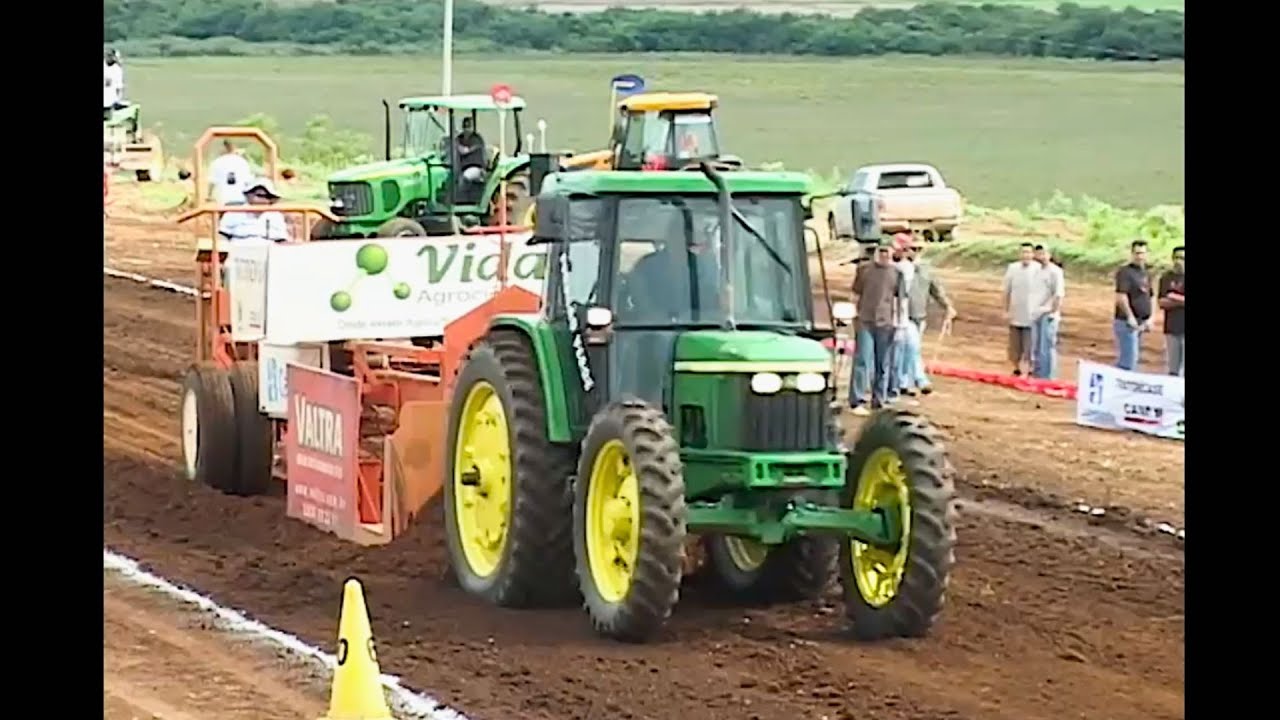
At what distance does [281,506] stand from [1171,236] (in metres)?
19.4

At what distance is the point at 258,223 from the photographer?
16312 millimetres

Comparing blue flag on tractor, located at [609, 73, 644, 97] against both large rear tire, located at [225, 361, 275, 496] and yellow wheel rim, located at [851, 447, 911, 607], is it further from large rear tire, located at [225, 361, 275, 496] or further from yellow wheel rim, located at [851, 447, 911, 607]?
yellow wheel rim, located at [851, 447, 911, 607]

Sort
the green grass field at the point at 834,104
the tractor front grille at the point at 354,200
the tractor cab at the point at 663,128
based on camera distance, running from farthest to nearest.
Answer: the green grass field at the point at 834,104
the tractor front grille at the point at 354,200
the tractor cab at the point at 663,128

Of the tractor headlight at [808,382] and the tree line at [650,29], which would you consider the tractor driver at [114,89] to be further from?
the tractor headlight at [808,382]

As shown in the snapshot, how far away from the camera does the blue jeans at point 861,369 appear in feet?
56.3

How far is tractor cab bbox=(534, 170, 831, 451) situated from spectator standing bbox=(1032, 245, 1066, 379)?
835cm

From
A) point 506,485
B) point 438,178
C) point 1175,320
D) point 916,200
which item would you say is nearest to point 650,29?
point 916,200

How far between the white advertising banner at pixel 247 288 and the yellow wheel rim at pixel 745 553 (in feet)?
11.2

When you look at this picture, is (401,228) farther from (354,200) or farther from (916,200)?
(916,200)

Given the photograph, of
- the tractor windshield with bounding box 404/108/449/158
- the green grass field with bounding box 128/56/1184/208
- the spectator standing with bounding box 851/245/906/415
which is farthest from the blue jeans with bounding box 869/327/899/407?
the green grass field with bounding box 128/56/1184/208

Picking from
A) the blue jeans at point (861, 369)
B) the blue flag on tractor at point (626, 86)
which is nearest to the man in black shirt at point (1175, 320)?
the blue jeans at point (861, 369)

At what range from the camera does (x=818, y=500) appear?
390 inches
